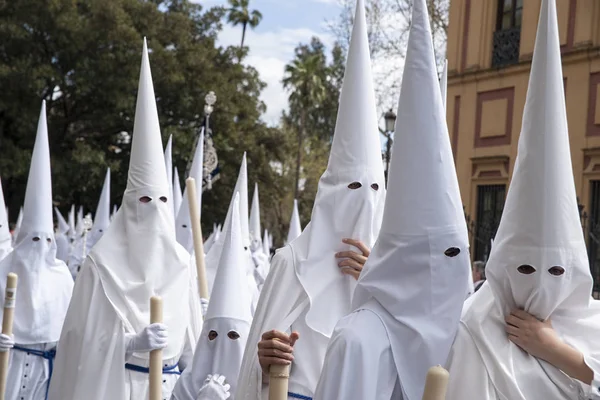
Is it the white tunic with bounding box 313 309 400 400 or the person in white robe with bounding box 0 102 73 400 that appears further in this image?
the person in white robe with bounding box 0 102 73 400

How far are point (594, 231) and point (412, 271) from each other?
44.6ft

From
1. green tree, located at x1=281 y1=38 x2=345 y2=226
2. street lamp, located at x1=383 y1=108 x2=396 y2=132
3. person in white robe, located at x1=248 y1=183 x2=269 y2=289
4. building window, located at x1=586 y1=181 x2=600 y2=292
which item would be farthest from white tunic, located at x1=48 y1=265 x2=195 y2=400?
green tree, located at x1=281 y1=38 x2=345 y2=226

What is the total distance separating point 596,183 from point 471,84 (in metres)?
4.24

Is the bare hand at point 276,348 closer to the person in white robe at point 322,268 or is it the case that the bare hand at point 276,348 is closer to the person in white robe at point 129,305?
the person in white robe at point 322,268

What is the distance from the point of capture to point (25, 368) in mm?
6945

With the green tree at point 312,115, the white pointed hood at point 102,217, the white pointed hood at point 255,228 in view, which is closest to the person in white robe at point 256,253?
the white pointed hood at point 255,228

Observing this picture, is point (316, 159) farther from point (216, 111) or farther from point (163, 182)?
point (163, 182)

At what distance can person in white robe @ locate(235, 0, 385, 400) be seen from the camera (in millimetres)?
4184

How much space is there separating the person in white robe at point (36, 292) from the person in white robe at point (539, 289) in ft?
15.2

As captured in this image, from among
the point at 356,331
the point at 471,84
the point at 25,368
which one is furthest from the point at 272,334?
the point at 471,84

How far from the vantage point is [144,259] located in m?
5.84

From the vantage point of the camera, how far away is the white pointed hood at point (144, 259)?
18.8 feet

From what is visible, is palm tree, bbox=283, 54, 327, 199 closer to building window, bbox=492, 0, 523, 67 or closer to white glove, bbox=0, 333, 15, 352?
building window, bbox=492, 0, 523, 67

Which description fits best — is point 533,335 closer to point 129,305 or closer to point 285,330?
point 285,330
